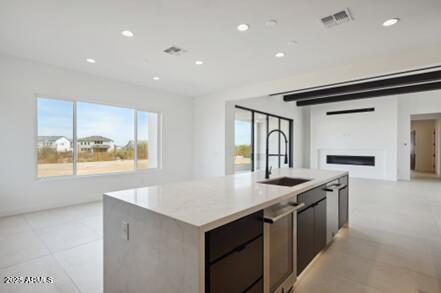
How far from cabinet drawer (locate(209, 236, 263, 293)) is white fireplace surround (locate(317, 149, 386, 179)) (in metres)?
9.08

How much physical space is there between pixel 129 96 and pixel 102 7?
10.4 feet

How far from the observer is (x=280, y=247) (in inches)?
66.7

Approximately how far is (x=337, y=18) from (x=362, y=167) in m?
7.87

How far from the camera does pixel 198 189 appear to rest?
74.9 inches

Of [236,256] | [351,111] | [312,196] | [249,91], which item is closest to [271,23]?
[312,196]

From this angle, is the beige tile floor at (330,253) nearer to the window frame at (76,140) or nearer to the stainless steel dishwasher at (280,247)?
the stainless steel dishwasher at (280,247)

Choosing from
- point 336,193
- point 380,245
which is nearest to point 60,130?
point 336,193

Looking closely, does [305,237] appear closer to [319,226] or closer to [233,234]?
[319,226]

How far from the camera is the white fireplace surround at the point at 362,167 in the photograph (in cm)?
838

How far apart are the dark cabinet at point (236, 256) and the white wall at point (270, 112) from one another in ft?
15.4

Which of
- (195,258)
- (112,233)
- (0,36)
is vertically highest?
(0,36)

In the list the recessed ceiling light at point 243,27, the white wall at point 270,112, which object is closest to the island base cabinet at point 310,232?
the recessed ceiling light at point 243,27

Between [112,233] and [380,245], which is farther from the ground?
[112,233]

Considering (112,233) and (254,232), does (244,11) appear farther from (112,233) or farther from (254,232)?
(112,233)
